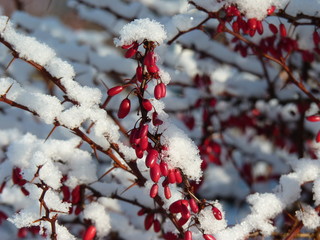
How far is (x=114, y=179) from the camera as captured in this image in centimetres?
198

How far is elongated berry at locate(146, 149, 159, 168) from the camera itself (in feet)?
3.75

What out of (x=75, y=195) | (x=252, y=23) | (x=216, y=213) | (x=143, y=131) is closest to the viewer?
(x=143, y=131)

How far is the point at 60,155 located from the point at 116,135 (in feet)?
1.26

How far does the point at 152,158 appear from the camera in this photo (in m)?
1.15

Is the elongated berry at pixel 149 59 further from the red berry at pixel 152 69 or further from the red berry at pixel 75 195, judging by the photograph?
the red berry at pixel 75 195

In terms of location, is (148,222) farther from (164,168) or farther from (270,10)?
(270,10)

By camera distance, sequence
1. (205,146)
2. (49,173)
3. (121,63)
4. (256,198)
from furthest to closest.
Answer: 1. (121,63)
2. (205,146)
3. (256,198)
4. (49,173)

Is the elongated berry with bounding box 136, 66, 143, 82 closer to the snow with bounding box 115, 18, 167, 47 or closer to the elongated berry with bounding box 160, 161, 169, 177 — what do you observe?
the snow with bounding box 115, 18, 167, 47

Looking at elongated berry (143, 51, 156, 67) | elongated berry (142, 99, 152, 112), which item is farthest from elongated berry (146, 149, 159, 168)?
elongated berry (143, 51, 156, 67)

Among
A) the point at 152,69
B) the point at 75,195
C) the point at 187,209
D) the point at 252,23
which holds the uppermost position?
the point at 252,23

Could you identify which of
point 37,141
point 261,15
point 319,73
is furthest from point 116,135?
point 319,73

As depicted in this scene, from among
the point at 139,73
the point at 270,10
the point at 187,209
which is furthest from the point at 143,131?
the point at 270,10

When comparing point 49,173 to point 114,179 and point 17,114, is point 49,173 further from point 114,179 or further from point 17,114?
point 17,114

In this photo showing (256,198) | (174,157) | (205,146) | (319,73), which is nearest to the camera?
(174,157)
